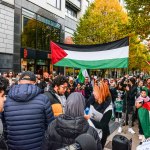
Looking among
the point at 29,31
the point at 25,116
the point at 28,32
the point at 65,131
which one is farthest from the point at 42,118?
the point at 29,31

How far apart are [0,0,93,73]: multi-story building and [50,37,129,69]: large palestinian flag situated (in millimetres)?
11444

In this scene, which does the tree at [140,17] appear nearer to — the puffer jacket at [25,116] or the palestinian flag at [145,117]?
the palestinian flag at [145,117]

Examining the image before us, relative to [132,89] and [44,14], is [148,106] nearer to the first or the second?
[132,89]

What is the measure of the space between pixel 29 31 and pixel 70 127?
69.1 ft

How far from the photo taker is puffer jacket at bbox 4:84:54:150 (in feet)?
11.2

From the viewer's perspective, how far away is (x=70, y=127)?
2.85 m

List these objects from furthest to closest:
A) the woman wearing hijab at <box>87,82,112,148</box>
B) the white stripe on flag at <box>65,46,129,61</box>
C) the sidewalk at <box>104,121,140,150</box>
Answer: the white stripe on flag at <box>65,46,129,61</box> → the sidewalk at <box>104,121,140,150</box> → the woman wearing hijab at <box>87,82,112,148</box>

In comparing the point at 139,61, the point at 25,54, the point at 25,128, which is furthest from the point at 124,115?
the point at 139,61

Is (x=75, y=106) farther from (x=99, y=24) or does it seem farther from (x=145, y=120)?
(x=99, y=24)

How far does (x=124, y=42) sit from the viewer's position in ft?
25.7

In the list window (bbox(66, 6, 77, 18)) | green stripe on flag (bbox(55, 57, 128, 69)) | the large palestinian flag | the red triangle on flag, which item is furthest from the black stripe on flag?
window (bbox(66, 6, 77, 18))

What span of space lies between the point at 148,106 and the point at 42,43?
783 inches

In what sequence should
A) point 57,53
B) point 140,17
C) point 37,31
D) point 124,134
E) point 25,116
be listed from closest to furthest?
point 25,116 < point 57,53 < point 124,134 < point 140,17 < point 37,31

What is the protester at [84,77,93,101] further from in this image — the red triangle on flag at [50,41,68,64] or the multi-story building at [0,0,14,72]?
the multi-story building at [0,0,14,72]
